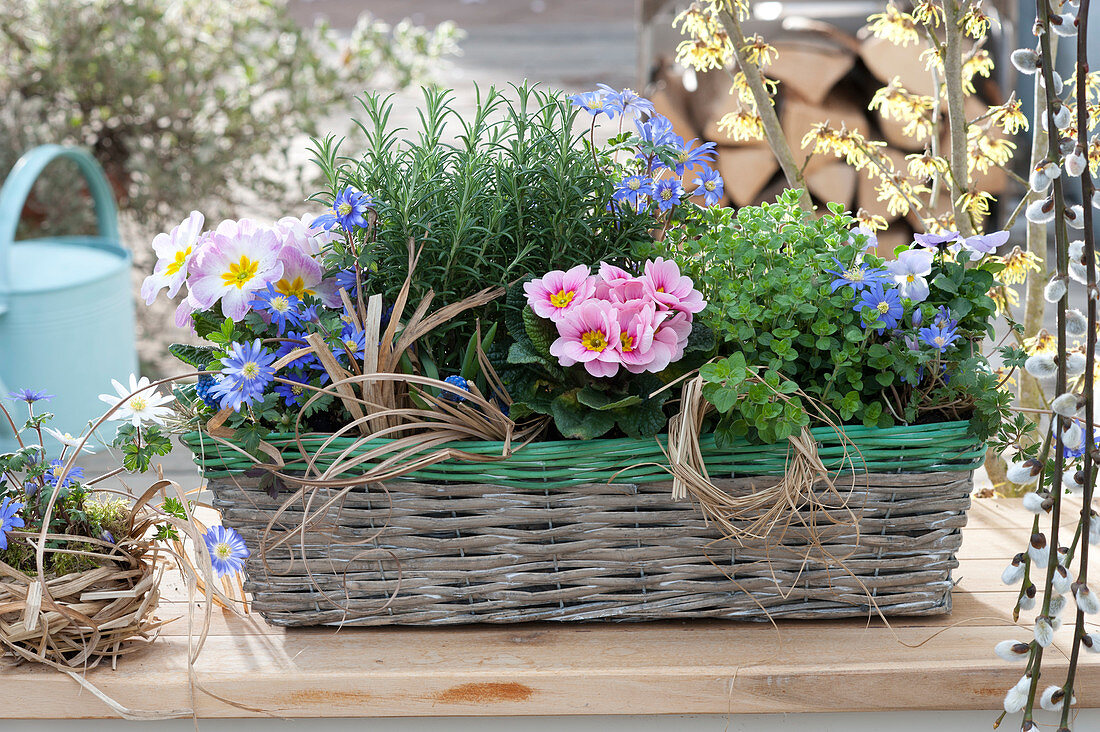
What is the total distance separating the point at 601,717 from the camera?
82cm

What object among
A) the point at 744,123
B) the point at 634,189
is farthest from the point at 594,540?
the point at 744,123

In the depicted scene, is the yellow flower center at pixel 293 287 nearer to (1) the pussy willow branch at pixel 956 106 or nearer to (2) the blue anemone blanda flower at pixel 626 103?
(2) the blue anemone blanda flower at pixel 626 103

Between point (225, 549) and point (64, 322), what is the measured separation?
57.6 inches

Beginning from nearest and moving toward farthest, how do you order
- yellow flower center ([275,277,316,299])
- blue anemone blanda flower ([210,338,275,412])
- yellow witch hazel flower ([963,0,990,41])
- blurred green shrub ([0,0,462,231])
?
blue anemone blanda flower ([210,338,275,412]), yellow flower center ([275,277,316,299]), yellow witch hazel flower ([963,0,990,41]), blurred green shrub ([0,0,462,231])

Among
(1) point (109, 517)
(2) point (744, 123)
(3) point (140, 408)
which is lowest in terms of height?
(1) point (109, 517)

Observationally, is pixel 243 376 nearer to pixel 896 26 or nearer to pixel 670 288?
pixel 670 288

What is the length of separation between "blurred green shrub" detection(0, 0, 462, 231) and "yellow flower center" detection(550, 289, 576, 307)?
2.27 m

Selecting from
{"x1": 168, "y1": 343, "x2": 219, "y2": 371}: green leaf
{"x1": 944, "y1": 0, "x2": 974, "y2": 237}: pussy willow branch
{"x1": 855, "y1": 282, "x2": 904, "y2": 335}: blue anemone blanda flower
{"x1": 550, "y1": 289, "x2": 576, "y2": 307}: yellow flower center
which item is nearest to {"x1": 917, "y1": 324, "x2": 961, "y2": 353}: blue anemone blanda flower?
{"x1": 855, "y1": 282, "x2": 904, "y2": 335}: blue anemone blanda flower

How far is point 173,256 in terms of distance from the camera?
88 centimetres

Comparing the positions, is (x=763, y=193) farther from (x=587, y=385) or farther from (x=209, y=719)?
(x=209, y=719)

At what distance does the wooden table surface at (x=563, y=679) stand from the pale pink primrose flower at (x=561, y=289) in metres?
0.30

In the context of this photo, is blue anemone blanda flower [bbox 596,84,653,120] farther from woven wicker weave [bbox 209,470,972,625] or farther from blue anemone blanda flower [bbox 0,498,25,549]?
blue anemone blanda flower [bbox 0,498,25,549]

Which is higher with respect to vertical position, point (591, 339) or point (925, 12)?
point (925, 12)

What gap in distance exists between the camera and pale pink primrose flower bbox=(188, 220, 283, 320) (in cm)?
84
